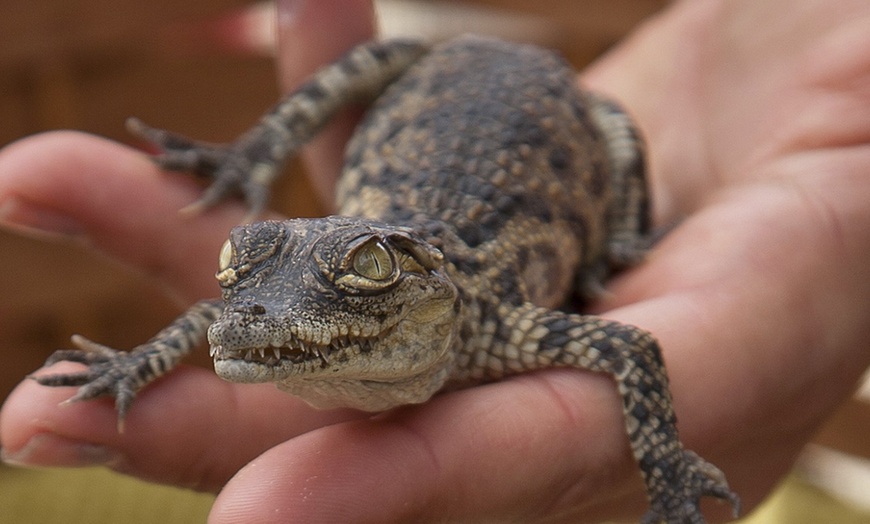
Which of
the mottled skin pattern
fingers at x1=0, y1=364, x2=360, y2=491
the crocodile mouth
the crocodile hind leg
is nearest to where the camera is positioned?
the crocodile mouth

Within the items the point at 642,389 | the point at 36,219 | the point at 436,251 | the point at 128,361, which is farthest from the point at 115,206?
the point at 642,389

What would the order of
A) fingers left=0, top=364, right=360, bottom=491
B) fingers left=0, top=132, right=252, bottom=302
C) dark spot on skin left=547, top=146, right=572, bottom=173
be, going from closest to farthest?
1. fingers left=0, top=364, right=360, bottom=491
2. fingers left=0, top=132, right=252, bottom=302
3. dark spot on skin left=547, top=146, right=572, bottom=173

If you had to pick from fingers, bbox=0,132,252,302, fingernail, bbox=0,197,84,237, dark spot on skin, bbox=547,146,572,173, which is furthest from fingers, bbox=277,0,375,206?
fingernail, bbox=0,197,84,237

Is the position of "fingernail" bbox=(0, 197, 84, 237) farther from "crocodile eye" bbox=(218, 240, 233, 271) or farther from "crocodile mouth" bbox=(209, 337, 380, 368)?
"crocodile mouth" bbox=(209, 337, 380, 368)

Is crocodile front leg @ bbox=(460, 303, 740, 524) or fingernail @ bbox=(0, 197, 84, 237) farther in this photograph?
fingernail @ bbox=(0, 197, 84, 237)

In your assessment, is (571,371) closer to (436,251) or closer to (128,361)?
(436,251)

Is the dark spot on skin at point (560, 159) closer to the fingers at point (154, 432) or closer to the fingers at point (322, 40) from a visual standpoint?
the fingers at point (322, 40)

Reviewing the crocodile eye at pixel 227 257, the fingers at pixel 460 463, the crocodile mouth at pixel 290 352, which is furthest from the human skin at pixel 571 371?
the crocodile eye at pixel 227 257
